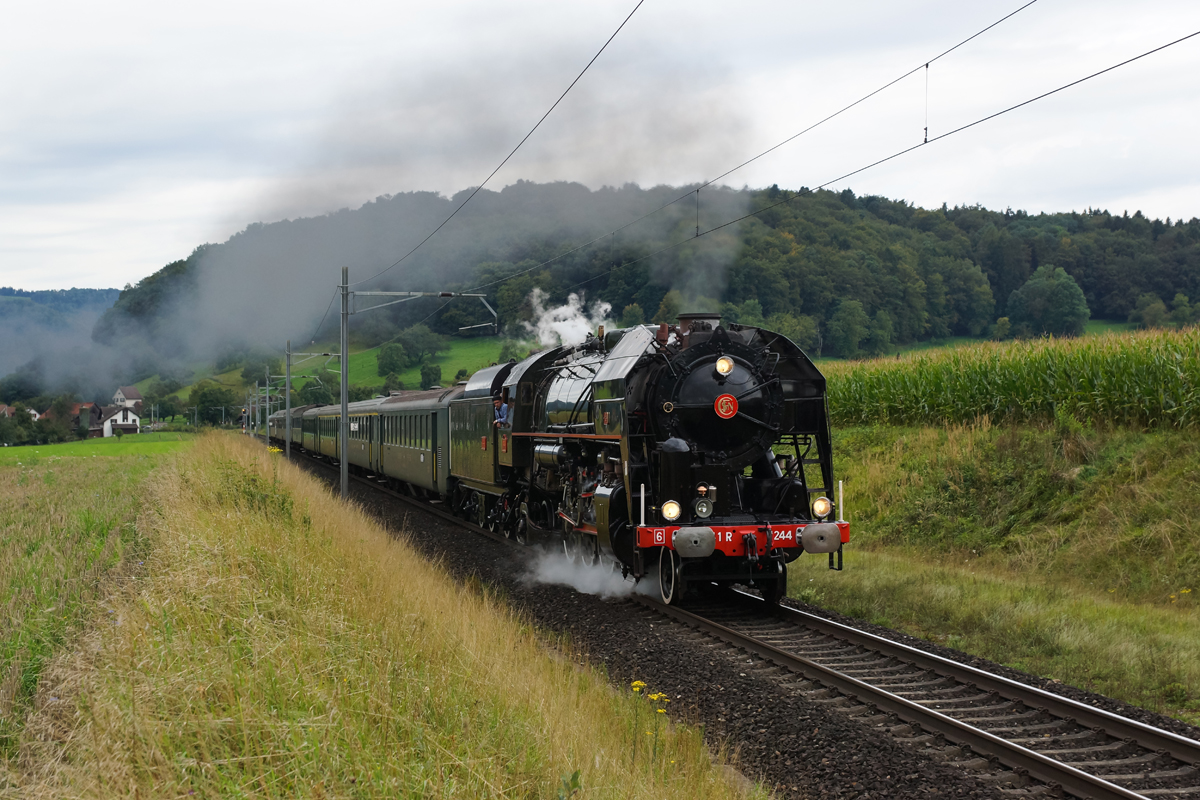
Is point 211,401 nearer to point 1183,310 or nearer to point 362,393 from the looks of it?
point 362,393

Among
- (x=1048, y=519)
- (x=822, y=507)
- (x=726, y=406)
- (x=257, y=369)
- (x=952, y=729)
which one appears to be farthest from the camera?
(x=257, y=369)

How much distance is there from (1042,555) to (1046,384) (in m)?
4.20

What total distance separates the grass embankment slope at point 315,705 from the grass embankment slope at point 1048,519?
4415 millimetres

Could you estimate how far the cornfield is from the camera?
1365cm

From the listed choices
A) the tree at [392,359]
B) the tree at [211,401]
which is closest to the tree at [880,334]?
the tree at [392,359]

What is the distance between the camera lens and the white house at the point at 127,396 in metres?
122

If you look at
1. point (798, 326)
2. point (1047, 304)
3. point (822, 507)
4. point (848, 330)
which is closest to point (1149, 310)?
point (1047, 304)

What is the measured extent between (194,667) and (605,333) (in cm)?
914

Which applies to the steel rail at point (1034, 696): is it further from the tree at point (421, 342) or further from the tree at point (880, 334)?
the tree at point (421, 342)

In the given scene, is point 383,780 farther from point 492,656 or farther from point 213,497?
point 213,497

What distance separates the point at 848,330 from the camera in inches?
938

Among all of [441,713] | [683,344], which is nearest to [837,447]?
[683,344]

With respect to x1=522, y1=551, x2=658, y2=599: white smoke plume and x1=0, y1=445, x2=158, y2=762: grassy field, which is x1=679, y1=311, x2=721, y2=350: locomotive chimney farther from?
x1=0, y1=445, x2=158, y2=762: grassy field

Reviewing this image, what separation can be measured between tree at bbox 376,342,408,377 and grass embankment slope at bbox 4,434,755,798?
53283 millimetres
